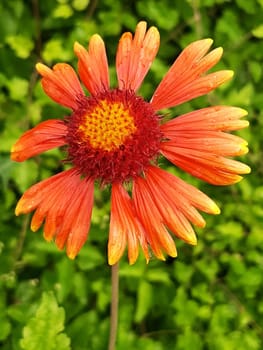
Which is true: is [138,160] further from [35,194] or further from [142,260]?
[142,260]

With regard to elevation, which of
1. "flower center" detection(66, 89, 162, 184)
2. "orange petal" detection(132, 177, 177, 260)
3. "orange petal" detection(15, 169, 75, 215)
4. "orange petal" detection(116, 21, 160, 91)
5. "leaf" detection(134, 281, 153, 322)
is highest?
"orange petal" detection(116, 21, 160, 91)

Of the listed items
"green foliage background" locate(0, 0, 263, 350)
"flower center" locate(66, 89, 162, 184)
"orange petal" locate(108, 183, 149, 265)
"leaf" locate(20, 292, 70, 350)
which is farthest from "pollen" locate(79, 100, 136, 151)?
"green foliage background" locate(0, 0, 263, 350)

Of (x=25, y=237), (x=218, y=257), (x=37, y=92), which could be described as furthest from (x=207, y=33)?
(x=25, y=237)

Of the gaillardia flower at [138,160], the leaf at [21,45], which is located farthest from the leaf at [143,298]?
the leaf at [21,45]

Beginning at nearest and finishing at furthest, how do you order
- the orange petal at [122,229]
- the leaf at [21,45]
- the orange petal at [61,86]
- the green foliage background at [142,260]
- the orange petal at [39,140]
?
the orange petal at [122,229] → the orange petal at [39,140] → the orange petal at [61,86] → the green foliage background at [142,260] → the leaf at [21,45]

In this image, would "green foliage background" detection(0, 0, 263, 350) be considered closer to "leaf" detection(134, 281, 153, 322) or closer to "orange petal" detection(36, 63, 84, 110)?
"leaf" detection(134, 281, 153, 322)

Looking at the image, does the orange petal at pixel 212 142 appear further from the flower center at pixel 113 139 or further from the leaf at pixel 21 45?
the leaf at pixel 21 45
